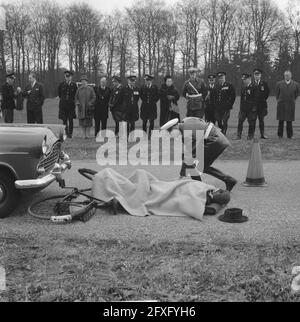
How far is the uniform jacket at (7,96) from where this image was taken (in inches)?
504

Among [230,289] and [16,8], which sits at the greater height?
[16,8]

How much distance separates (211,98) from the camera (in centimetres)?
1273

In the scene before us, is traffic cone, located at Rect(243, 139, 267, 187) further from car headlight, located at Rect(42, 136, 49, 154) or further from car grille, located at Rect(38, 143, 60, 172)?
car headlight, located at Rect(42, 136, 49, 154)

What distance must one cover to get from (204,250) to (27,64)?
5735 cm

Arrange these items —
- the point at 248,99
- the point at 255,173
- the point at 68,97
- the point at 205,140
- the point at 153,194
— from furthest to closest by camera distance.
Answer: the point at 68,97 < the point at 248,99 < the point at 255,173 < the point at 205,140 < the point at 153,194

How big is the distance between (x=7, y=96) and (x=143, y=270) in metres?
9.85

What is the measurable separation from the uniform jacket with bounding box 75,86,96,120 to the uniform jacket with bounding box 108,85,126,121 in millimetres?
503

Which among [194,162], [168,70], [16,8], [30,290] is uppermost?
[16,8]

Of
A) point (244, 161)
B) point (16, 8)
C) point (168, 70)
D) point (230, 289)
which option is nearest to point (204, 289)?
point (230, 289)

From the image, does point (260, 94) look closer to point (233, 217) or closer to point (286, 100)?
point (286, 100)

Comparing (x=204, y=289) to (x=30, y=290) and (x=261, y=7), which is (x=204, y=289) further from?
(x=261, y=7)

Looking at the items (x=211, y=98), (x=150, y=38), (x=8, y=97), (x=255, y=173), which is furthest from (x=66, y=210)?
(x=150, y=38)

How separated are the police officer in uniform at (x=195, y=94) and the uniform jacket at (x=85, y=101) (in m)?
2.51

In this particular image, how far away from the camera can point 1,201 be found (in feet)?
18.8
